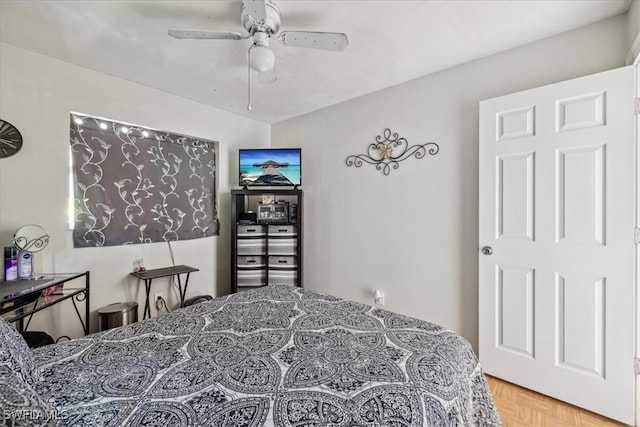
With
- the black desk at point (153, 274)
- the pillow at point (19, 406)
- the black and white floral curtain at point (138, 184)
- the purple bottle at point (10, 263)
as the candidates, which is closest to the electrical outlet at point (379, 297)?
the black desk at point (153, 274)

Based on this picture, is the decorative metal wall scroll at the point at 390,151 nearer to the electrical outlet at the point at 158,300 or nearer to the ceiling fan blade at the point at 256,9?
the ceiling fan blade at the point at 256,9

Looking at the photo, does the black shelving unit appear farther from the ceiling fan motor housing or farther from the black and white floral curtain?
the ceiling fan motor housing

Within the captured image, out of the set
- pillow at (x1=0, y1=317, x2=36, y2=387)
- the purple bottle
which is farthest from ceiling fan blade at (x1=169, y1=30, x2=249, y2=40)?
the purple bottle

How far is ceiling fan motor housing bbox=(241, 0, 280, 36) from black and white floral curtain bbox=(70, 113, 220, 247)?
1.72 meters

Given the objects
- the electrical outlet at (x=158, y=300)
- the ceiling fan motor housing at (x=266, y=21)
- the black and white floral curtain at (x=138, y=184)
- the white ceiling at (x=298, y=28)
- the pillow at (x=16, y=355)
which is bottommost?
the electrical outlet at (x=158, y=300)

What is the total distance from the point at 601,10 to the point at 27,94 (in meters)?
3.87

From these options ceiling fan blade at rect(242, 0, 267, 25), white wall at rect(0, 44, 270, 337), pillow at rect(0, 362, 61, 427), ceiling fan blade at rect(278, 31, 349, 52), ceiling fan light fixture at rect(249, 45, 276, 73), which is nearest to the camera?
pillow at rect(0, 362, 61, 427)

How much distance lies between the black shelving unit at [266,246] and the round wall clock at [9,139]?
1676 millimetres

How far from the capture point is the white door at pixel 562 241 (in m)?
1.65

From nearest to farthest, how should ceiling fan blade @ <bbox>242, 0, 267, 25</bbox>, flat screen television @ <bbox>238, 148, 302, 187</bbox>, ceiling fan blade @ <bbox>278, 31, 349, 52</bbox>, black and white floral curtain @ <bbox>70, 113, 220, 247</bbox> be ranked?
ceiling fan blade @ <bbox>242, 0, 267, 25</bbox> → ceiling fan blade @ <bbox>278, 31, 349, 52</bbox> → black and white floral curtain @ <bbox>70, 113, 220, 247</bbox> → flat screen television @ <bbox>238, 148, 302, 187</bbox>

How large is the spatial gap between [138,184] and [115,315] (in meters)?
1.17

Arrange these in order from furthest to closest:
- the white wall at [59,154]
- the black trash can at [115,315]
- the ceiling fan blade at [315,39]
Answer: the black trash can at [115,315], the white wall at [59,154], the ceiling fan blade at [315,39]

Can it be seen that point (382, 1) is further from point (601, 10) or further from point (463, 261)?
point (463, 261)

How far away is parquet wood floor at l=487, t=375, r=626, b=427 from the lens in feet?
5.57
